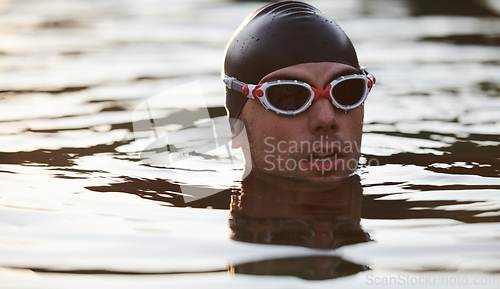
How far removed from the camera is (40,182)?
17.5 feet

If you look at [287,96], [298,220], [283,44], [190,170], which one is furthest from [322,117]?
[190,170]

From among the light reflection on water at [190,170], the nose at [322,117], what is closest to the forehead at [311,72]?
the nose at [322,117]

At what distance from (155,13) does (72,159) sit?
1136 centimetres

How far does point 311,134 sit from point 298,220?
85cm

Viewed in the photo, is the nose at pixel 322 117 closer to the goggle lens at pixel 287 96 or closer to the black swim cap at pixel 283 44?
the goggle lens at pixel 287 96

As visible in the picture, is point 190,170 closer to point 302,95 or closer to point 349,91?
point 302,95

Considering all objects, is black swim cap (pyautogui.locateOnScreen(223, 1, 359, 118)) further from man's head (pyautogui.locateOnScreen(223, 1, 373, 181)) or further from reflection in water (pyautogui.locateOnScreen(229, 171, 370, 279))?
reflection in water (pyautogui.locateOnScreen(229, 171, 370, 279))

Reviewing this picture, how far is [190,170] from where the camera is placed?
5.81 m

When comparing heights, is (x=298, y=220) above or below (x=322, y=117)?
below

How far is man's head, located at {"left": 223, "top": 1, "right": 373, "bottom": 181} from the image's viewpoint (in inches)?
188

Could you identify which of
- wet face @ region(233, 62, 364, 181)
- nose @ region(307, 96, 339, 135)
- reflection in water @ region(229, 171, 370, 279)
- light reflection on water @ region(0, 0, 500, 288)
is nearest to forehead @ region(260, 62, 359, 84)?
wet face @ region(233, 62, 364, 181)

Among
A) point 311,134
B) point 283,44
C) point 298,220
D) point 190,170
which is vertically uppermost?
point 283,44

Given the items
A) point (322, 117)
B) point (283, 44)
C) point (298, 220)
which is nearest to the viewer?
point (298, 220)

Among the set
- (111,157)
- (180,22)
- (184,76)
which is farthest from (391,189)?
(180,22)
